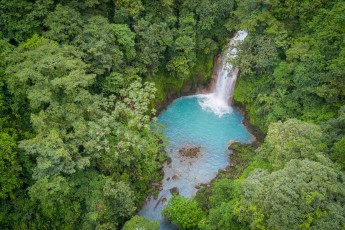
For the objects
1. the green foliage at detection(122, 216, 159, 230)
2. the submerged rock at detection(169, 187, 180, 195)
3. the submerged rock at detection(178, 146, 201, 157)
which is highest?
the submerged rock at detection(178, 146, 201, 157)

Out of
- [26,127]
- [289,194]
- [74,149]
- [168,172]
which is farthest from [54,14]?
[289,194]

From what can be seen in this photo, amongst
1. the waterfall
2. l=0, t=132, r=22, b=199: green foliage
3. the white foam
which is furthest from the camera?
the white foam

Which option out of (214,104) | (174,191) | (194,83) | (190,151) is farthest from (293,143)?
(194,83)

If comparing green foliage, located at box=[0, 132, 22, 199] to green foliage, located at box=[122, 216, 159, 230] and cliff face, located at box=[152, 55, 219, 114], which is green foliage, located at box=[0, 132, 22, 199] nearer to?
green foliage, located at box=[122, 216, 159, 230]

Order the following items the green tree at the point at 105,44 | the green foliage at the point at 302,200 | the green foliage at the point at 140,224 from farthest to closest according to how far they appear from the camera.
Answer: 1. the green tree at the point at 105,44
2. the green foliage at the point at 140,224
3. the green foliage at the point at 302,200

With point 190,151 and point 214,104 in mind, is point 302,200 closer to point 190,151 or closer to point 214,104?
point 190,151

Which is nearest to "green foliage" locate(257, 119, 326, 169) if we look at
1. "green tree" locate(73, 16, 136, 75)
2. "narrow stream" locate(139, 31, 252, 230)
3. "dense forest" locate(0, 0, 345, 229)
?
"dense forest" locate(0, 0, 345, 229)

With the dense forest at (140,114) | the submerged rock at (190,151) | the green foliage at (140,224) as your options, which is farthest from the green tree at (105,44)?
the green foliage at (140,224)

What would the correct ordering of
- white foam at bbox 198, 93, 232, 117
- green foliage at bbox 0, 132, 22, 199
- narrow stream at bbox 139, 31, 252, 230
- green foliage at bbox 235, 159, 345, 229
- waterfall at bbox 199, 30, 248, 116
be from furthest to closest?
white foam at bbox 198, 93, 232, 117, waterfall at bbox 199, 30, 248, 116, narrow stream at bbox 139, 31, 252, 230, green foliage at bbox 0, 132, 22, 199, green foliage at bbox 235, 159, 345, 229

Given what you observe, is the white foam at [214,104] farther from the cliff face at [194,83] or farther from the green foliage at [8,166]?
the green foliage at [8,166]
